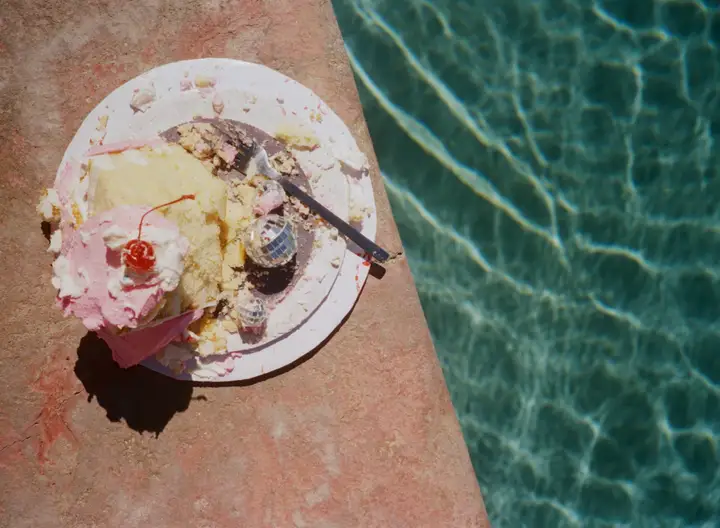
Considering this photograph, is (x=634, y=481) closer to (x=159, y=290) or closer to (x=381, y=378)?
(x=381, y=378)

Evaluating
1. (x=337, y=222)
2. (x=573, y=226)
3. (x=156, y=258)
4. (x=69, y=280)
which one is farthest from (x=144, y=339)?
(x=573, y=226)

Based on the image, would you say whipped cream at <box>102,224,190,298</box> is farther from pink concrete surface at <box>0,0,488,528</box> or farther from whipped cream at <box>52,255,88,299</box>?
pink concrete surface at <box>0,0,488,528</box>

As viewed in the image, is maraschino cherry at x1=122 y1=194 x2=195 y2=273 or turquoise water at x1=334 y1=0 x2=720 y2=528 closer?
maraschino cherry at x1=122 y1=194 x2=195 y2=273

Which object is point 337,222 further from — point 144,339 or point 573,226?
point 573,226

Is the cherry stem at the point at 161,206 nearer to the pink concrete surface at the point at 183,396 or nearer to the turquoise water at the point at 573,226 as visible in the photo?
the pink concrete surface at the point at 183,396

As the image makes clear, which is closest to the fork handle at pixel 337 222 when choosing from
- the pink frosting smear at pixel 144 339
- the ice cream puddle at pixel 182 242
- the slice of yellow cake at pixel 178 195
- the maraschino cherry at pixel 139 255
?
the ice cream puddle at pixel 182 242

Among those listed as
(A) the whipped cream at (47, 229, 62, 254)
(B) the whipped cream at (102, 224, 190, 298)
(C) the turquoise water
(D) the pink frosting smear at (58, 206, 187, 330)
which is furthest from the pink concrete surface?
(B) the whipped cream at (102, 224, 190, 298)
